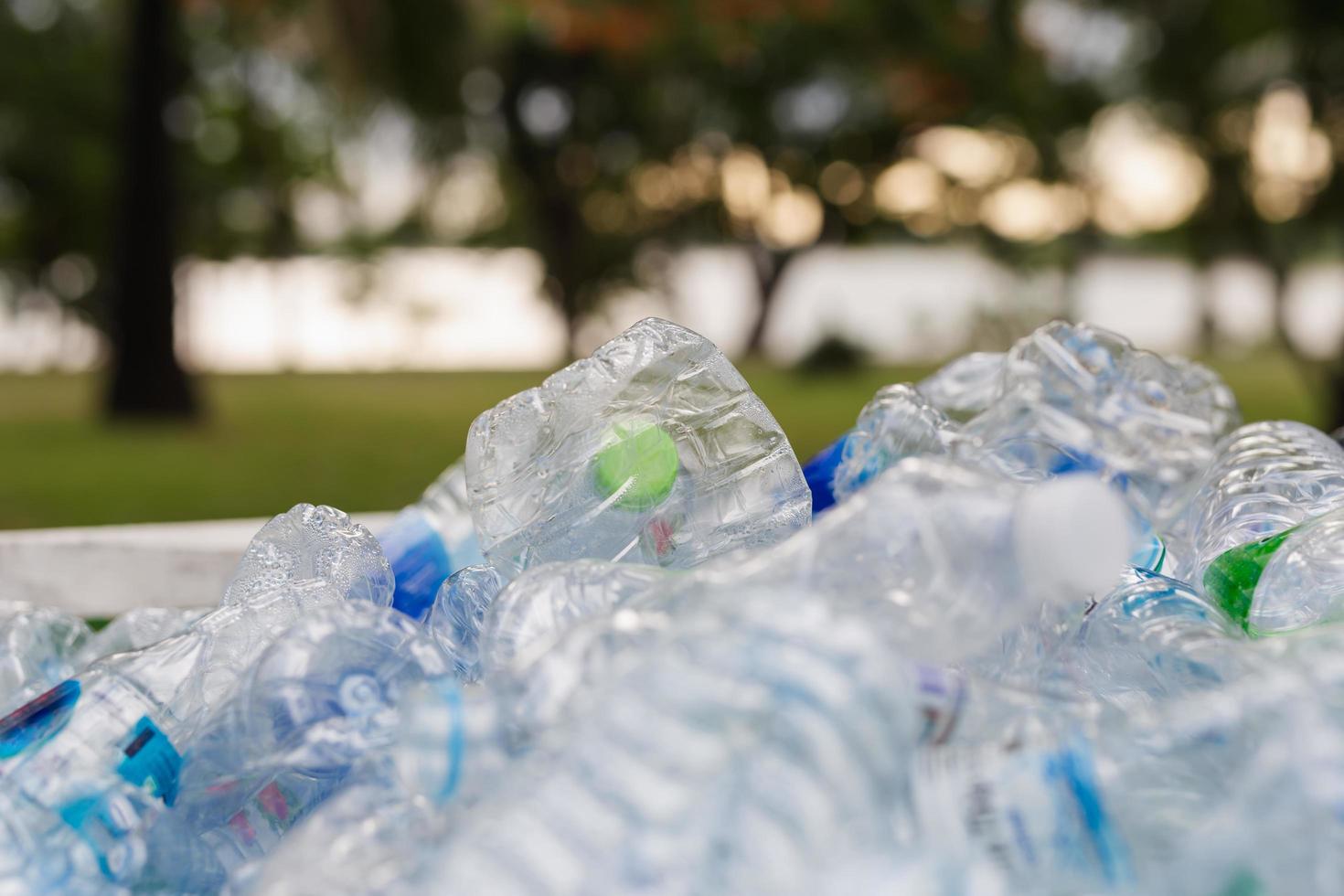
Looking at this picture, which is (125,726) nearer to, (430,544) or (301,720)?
(301,720)

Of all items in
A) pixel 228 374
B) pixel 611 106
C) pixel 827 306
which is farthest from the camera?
pixel 827 306

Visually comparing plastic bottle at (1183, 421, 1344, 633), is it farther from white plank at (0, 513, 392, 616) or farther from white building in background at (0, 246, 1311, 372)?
white building in background at (0, 246, 1311, 372)

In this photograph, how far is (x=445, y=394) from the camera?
1273 cm

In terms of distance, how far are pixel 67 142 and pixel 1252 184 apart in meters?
14.4

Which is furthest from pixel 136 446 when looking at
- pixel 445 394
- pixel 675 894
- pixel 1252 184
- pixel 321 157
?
pixel 321 157

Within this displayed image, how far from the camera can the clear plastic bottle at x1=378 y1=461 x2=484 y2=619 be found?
144 cm

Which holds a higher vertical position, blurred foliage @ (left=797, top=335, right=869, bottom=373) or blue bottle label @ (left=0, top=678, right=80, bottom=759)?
blue bottle label @ (left=0, top=678, right=80, bottom=759)

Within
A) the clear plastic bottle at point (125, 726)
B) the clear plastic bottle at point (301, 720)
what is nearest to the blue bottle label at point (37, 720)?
the clear plastic bottle at point (125, 726)

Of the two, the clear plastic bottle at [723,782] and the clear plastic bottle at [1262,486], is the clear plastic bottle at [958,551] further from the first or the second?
the clear plastic bottle at [1262,486]

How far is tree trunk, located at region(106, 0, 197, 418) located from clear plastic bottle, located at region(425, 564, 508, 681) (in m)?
8.07

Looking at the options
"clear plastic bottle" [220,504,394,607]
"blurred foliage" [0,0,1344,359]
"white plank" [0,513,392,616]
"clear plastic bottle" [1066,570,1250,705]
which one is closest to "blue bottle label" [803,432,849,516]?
"clear plastic bottle" [1066,570,1250,705]

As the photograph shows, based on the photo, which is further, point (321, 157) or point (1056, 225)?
point (321, 157)

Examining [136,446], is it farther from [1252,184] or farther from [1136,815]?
[1252,184]

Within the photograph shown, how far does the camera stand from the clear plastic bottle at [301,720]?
0.90 metres
